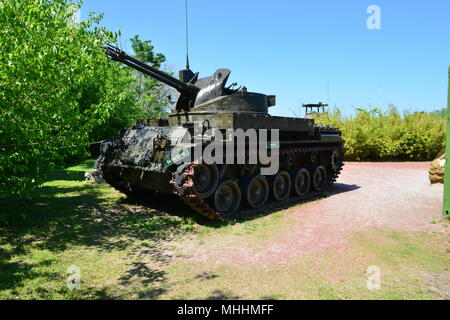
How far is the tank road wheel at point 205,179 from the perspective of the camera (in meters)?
7.37

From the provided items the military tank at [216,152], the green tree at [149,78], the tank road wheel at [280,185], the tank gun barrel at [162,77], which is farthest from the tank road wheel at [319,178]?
the green tree at [149,78]

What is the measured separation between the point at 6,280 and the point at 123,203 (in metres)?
4.95

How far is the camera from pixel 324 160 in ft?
39.7

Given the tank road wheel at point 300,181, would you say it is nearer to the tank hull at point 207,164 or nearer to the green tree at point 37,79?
the tank hull at point 207,164

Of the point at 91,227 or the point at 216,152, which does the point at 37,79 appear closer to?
the point at 91,227

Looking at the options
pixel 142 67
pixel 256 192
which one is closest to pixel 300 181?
pixel 256 192

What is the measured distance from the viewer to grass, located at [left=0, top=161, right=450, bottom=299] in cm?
441

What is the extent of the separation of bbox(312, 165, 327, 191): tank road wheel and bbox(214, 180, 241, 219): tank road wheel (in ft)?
12.2

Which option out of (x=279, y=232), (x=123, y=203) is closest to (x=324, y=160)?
(x=279, y=232)

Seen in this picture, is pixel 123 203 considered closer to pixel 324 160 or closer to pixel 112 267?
pixel 112 267

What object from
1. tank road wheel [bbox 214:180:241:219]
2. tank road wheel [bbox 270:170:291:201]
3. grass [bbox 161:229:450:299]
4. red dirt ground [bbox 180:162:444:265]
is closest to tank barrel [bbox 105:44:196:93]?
tank road wheel [bbox 214:180:241:219]

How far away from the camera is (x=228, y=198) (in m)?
8.27

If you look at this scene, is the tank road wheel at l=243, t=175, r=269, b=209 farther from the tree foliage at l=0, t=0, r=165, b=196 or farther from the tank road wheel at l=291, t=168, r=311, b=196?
the tree foliage at l=0, t=0, r=165, b=196
